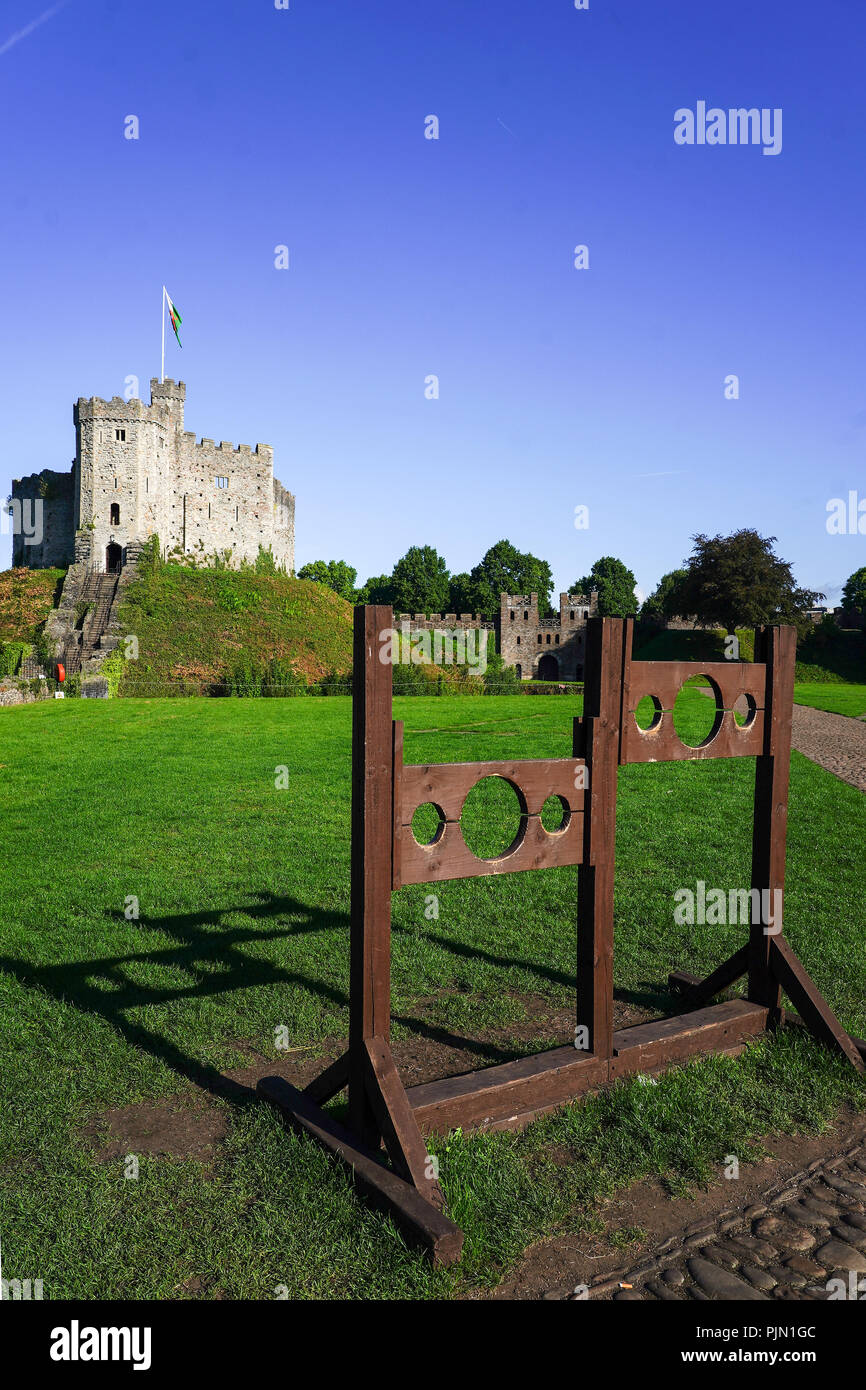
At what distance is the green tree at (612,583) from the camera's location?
87562 millimetres

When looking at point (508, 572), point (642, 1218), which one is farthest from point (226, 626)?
point (508, 572)

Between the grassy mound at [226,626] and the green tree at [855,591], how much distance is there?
219 ft

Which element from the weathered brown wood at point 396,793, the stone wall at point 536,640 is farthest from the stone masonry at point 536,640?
the weathered brown wood at point 396,793

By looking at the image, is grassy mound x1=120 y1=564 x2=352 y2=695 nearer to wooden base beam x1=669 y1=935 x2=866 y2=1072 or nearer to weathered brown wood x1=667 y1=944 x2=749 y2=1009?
weathered brown wood x1=667 y1=944 x2=749 y2=1009

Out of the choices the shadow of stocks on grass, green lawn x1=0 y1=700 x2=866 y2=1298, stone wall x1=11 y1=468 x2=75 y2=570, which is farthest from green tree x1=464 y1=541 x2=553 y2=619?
the shadow of stocks on grass

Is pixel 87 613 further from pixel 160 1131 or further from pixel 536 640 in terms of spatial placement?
pixel 160 1131

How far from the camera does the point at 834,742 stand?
20.8m

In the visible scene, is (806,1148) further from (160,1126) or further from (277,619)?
(277,619)

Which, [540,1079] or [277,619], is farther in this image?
[277,619]

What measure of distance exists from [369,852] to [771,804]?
9.80 ft

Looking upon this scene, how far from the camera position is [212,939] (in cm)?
691

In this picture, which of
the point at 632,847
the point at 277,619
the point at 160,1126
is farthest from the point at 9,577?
the point at 160,1126

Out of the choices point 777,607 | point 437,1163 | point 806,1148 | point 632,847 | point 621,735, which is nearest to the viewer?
point 437,1163
